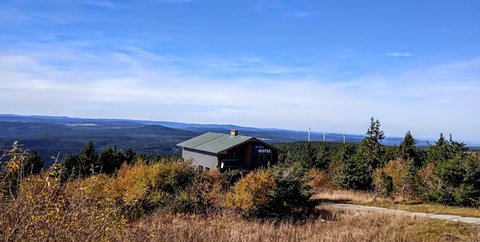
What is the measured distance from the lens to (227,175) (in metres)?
32.2

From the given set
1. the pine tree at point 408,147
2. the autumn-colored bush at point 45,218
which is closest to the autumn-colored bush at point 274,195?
the autumn-colored bush at point 45,218

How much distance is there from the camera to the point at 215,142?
43.4 m

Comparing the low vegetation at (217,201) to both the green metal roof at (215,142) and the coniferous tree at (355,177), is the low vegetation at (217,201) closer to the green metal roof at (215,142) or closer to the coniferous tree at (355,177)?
the coniferous tree at (355,177)

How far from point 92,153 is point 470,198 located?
3362cm

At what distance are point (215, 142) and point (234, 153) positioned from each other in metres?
2.99

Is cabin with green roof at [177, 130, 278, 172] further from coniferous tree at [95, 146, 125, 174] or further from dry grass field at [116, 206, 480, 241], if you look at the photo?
dry grass field at [116, 206, 480, 241]

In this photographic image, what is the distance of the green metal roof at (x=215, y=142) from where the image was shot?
4091 centimetres

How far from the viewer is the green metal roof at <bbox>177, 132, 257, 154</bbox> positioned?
4091 centimetres

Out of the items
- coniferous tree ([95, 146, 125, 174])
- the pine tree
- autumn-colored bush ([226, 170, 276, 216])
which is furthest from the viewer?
the pine tree

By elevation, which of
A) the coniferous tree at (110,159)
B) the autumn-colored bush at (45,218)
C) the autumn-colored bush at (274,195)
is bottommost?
the coniferous tree at (110,159)

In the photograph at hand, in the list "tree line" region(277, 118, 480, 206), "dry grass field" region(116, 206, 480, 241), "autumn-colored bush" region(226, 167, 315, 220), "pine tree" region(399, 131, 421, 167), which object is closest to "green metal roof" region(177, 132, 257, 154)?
"tree line" region(277, 118, 480, 206)

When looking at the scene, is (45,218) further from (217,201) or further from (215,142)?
(215,142)

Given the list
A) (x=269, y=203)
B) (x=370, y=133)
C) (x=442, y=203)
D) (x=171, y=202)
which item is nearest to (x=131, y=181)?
(x=171, y=202)

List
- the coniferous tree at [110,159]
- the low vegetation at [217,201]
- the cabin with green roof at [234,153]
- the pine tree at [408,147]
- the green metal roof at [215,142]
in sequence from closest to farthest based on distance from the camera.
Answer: the low vegetation at [217,201], the cabin with green roof at [234,153], the green metal roof at [215,142], the coniferous tree at [110,159], the pine tree at [408,147]
